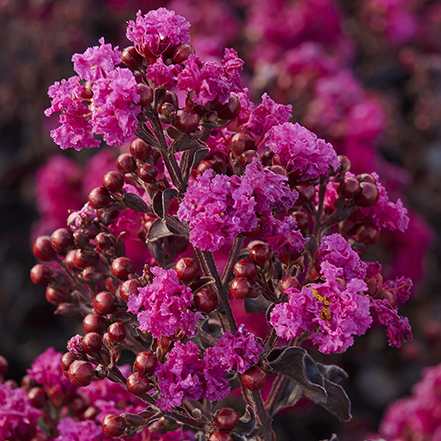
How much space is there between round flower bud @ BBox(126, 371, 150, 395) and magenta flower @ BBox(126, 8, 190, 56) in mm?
415

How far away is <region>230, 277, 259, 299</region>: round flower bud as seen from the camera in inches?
27.5

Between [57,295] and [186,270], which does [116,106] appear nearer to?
[186,270]

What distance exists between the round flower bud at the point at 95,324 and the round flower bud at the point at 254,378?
0.71 feet

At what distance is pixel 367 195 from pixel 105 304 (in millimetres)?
404

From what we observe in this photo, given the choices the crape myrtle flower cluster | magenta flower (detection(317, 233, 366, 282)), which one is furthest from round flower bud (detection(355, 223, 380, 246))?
magenta flower (detection(317, 233, 366, 282))

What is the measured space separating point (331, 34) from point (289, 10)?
22 centimetres

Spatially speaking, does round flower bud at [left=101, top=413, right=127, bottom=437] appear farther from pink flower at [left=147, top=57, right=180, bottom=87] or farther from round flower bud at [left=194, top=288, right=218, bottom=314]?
pink flower at [left=147, top=57, right=180, bottom=87]

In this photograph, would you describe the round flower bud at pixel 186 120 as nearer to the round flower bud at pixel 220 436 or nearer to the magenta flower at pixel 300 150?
the magenta flower at pixel 300 150

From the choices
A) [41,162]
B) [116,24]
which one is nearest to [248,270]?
[41,162]

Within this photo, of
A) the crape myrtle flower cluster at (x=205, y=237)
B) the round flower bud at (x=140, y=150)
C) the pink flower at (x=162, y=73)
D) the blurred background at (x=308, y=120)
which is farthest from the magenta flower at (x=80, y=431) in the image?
the blurred background at (x=308, y=120)

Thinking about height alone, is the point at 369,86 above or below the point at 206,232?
above

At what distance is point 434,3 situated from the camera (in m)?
3.07

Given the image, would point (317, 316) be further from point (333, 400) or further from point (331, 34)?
point (331, 34)

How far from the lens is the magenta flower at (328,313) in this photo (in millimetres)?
622
